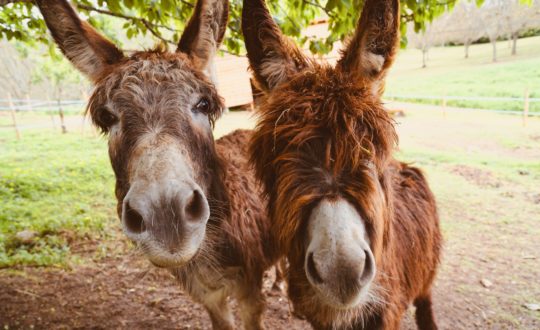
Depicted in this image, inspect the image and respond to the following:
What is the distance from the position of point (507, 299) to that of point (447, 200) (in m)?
3.49

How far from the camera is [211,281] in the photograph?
2.89 meters

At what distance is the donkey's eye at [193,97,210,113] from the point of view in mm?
2373

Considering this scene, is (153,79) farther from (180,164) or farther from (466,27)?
(466,27)

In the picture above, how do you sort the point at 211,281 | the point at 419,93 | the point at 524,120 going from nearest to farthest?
1. the point at 211,281
2. the point at 524,120
3. the point at 419,93

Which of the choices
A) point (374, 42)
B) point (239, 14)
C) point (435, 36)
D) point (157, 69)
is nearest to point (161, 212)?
point (157, 69)

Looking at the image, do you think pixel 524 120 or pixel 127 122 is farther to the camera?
pixel 524 120

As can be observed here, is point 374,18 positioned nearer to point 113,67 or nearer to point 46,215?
point 113,67

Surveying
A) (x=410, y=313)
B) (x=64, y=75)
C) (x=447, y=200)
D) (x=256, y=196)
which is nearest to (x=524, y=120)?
(x=447, y=200)

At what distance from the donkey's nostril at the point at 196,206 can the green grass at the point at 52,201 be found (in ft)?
14.6

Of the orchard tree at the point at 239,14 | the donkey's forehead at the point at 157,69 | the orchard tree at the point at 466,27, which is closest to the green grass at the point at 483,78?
the orchard tree at the point at 466,27

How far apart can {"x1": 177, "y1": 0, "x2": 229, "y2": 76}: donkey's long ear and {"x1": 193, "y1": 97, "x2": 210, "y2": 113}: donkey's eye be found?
371 millimetres

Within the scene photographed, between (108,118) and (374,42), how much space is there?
5.97 feet

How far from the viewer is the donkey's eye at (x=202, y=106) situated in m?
2.37

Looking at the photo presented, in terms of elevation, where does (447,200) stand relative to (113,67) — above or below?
below
